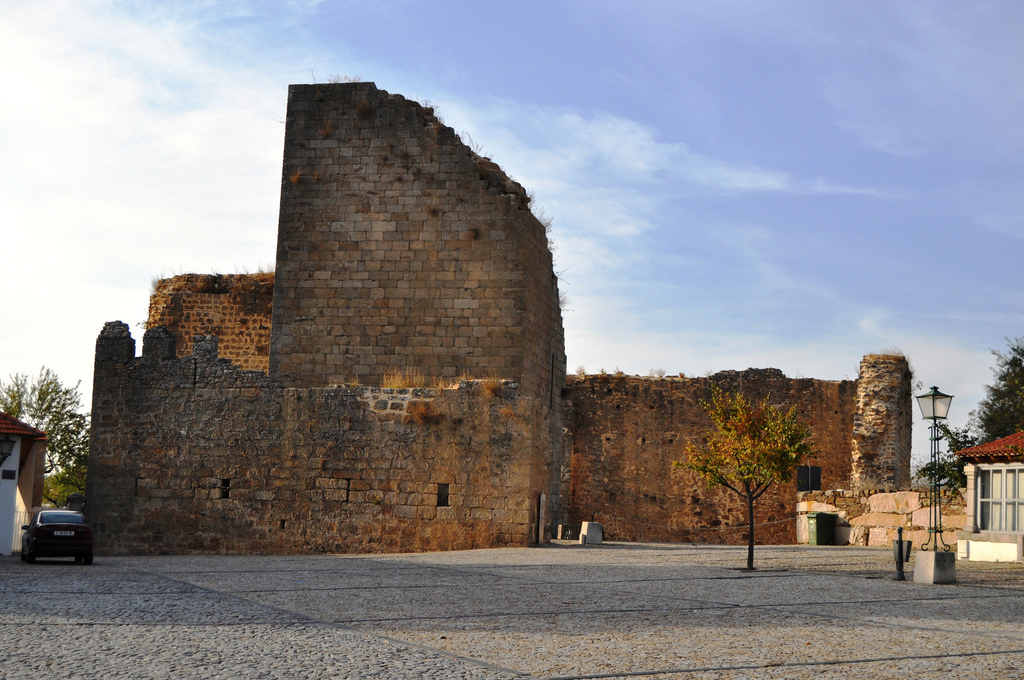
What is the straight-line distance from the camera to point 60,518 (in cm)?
1578

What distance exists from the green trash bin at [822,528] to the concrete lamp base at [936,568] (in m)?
9.07

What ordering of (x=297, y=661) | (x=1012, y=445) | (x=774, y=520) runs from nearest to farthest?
(x=297, y=661)
(x=1012, y=445)
(x=774, y=520)

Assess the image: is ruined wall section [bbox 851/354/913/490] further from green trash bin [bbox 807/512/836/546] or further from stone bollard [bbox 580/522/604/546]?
stone bollard [bbox 580/522/604/546]

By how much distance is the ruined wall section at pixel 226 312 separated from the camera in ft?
77.7

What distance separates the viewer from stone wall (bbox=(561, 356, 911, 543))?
83.3 feet

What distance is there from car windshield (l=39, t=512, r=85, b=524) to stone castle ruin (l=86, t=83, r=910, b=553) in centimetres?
198

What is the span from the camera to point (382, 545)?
55.2ft

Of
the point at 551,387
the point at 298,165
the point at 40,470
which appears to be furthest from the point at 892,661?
the point at 40,470

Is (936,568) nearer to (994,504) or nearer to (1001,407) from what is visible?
(994,504)

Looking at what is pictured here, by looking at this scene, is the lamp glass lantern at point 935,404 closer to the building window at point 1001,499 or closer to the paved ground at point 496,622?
the paved ground at point 496,622

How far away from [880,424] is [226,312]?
52.5ft

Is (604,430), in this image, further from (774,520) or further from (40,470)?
(40,470)

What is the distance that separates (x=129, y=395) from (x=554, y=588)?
422 inches

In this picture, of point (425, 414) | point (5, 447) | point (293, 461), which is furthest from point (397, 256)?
point (5, 447)
